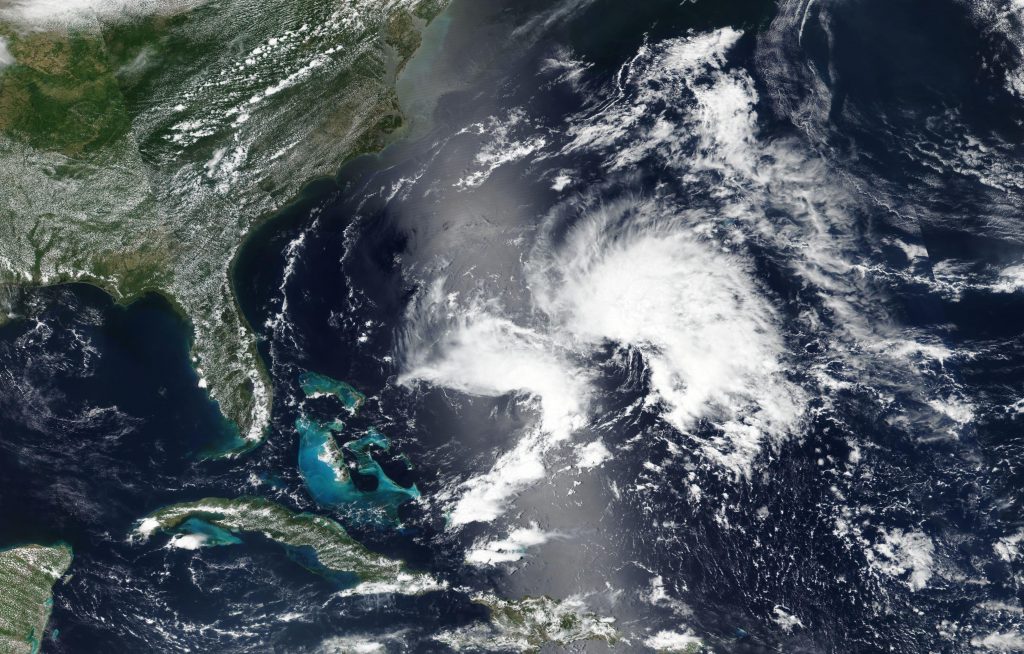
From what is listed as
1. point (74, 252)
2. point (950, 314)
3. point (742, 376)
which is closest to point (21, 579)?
point (74, 252)

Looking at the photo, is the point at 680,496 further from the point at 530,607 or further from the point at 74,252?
the point at 74,252

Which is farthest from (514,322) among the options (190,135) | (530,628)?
(190,135)

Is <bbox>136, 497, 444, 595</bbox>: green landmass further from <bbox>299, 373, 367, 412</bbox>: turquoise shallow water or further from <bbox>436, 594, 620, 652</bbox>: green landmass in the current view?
<bbox>299, 373, 367, 412</bbox>: turquoise shallow water

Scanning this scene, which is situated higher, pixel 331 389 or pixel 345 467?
pixel 331 389

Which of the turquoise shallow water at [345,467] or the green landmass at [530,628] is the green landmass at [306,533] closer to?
the turquoise shallow water at [345,467]

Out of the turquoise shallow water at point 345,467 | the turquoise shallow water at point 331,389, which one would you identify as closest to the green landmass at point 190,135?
the turquoise shallow water at point 331,389

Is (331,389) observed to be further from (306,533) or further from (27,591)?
(27,591)
